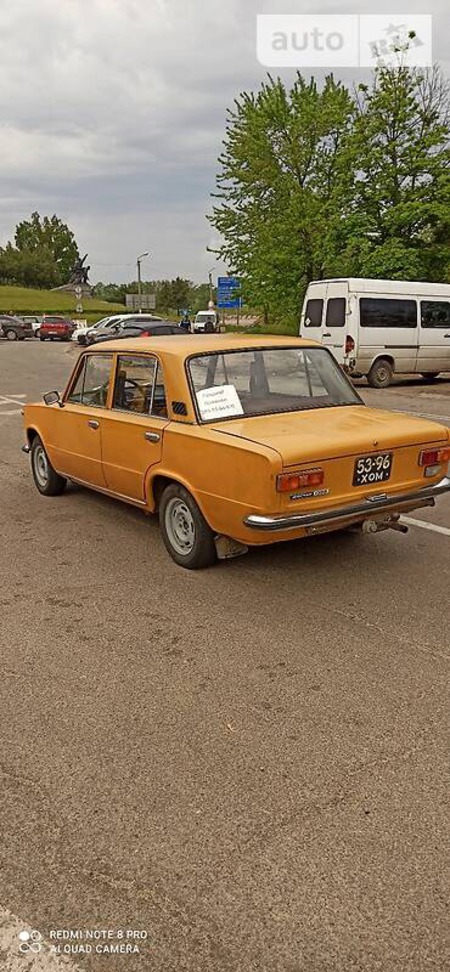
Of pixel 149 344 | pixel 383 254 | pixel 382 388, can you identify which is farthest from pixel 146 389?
pixel 383 254

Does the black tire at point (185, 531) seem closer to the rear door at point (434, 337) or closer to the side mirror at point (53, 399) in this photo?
the side mirror at point (53, 399)

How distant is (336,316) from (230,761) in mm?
14659

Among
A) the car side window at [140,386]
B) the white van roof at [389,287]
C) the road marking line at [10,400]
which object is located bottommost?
the road marking line at [10,400]

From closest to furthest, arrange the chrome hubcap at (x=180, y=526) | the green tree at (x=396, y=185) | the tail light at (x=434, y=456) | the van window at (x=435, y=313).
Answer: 1. the tail light at (x=434, y=456)
2. the chrome hubcap at (x=180, y=526)
3. the van window at (x=435, y=313)
4. the green tree at (x=396, y=185)

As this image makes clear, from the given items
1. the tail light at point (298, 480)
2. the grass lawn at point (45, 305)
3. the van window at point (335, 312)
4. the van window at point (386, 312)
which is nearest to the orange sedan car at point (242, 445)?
the tail light at point (298, 480)

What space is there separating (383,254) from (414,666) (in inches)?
863

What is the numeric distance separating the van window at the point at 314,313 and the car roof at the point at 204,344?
11613 mm

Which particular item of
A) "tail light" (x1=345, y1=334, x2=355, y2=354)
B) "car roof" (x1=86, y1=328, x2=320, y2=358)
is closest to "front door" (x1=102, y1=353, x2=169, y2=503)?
"car roof" (x1=86, y1=328, x2=320, y2=358)

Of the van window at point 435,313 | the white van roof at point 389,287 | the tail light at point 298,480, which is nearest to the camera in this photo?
the tail light at point 298,480

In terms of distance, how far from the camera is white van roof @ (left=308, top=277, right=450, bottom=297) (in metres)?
16.2

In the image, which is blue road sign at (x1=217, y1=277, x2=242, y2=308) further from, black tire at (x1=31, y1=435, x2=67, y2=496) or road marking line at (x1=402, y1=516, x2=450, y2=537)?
road marking line at (x1=402, y1=516, x2=450, y2=537)

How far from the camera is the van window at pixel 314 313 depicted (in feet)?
55.4

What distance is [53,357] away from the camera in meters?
29.1

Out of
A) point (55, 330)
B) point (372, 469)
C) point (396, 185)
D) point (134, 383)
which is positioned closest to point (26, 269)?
point (55, 330)
